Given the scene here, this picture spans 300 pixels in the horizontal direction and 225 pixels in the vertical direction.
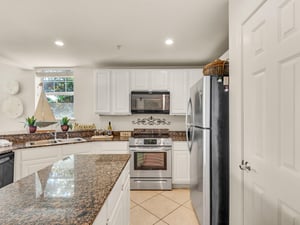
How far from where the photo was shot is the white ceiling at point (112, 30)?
1914 millimetres

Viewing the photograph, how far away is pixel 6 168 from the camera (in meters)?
2.57

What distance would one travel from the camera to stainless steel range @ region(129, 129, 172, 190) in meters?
3.40

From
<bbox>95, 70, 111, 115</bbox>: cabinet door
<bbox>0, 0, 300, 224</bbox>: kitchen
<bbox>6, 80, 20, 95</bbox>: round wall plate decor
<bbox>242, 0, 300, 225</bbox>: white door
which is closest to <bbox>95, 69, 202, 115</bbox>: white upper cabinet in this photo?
<bbox>95, 70, 111, 115</bbox>: cabinet door

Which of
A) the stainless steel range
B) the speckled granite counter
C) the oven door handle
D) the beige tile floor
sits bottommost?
the beige tile floor

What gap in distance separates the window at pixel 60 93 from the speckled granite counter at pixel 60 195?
3.05m

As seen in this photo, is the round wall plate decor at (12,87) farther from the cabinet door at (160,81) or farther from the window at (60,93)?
the cabinet door at (160,81)

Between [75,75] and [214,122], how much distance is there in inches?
137

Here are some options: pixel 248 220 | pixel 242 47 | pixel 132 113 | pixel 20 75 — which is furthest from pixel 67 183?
pixel 20 75

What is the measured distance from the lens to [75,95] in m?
4.27

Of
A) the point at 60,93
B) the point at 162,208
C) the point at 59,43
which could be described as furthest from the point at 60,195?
the point at 60,93

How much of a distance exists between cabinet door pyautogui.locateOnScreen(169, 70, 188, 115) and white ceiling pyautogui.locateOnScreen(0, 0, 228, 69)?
0.90 ft

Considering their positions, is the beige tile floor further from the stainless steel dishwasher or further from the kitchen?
the stainless steel dishwasher

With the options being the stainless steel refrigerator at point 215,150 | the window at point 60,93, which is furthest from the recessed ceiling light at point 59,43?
the stainless steel refrigerator at point 215,150

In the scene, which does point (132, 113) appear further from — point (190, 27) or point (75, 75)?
point (190, 27)
